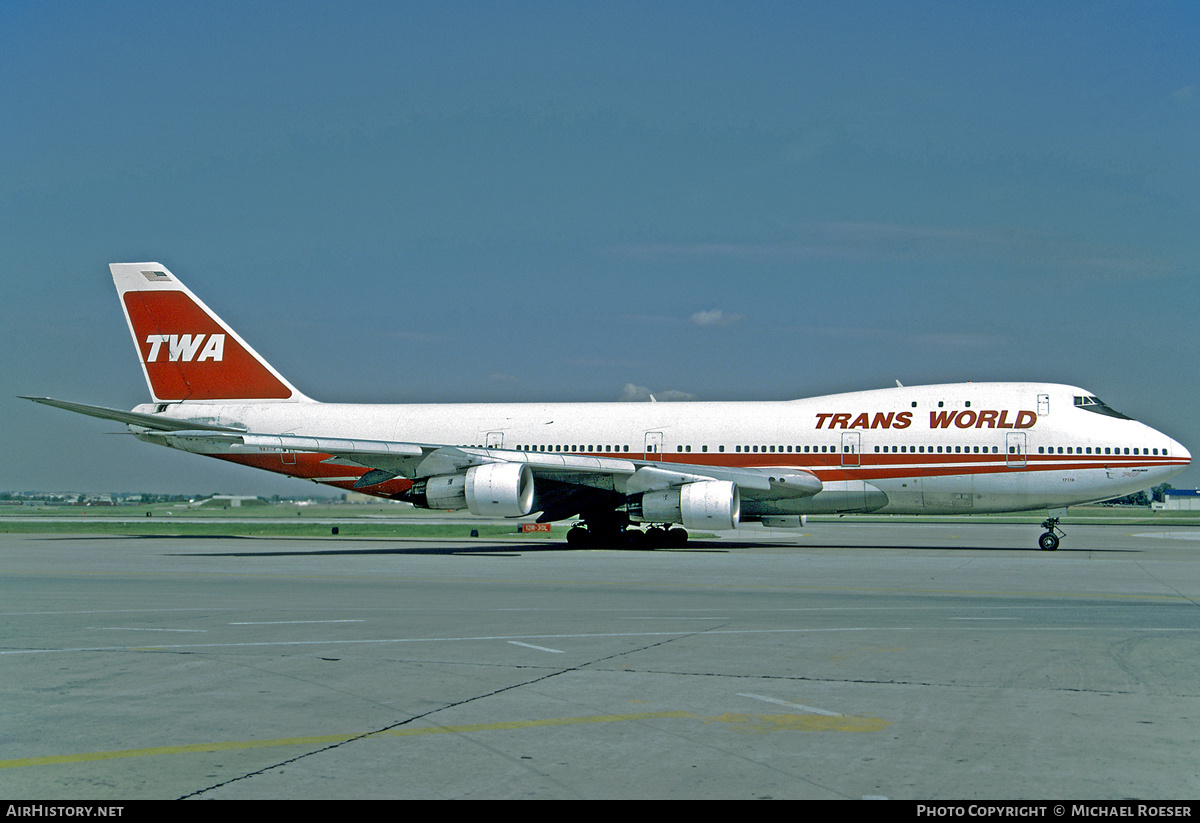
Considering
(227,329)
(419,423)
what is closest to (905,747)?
(419,423)

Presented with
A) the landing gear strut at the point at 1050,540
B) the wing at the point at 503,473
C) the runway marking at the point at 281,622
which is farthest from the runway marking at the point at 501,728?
the landing gear strut at the point at 1050,540

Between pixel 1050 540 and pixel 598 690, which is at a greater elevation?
pixel 1050 540

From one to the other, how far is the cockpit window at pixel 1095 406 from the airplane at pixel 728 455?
0.04m

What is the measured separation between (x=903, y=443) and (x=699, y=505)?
6952 mm

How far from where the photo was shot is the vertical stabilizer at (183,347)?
36.2m

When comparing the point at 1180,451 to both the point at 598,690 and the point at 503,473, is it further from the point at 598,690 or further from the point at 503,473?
the point at 598,690

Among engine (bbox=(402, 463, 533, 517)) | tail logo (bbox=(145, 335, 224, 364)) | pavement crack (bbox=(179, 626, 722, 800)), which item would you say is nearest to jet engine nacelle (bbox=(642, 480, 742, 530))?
engine (bbox=(402, 463, 533, 517))

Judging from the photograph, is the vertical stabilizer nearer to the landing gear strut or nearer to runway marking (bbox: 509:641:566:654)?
the landing gear strut

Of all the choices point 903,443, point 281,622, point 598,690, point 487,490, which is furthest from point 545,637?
point 903,443

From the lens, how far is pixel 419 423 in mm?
34781

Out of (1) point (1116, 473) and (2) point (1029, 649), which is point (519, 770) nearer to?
(2) point (1029, 649)

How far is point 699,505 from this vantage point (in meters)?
27.7

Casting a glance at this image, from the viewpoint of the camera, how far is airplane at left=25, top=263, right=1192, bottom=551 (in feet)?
94.5

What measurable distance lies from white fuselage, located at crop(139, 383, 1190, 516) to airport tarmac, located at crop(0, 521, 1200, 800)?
11.6 m
